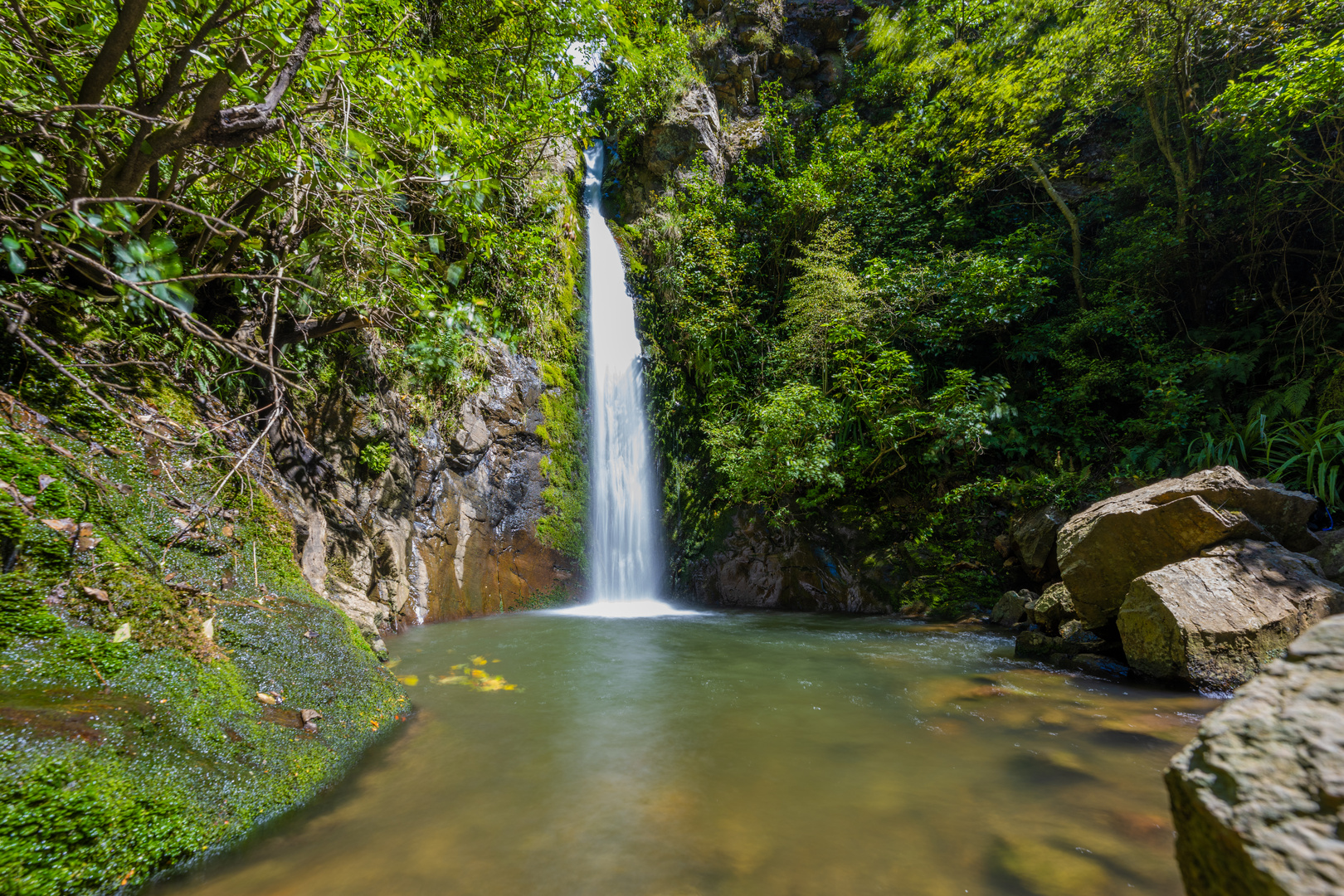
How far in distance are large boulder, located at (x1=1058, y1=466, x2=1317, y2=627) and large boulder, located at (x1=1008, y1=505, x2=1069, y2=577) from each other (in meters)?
1.91

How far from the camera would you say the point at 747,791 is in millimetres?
2482

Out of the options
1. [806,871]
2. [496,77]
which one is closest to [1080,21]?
[496,77]

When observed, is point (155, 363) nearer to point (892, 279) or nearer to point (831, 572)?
point (831, 572)

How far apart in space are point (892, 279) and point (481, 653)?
8838 mm

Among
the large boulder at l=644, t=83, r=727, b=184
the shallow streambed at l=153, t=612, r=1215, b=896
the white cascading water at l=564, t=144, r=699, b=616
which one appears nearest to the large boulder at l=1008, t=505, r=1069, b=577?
the shallow streambed at l=153, t=612, r=1215, b=896

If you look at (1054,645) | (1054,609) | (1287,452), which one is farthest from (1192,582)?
(1287,452)

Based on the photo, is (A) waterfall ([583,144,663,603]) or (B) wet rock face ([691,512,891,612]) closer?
(B) wet rock face ([691,512,891,612])

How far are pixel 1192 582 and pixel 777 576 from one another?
556 cm

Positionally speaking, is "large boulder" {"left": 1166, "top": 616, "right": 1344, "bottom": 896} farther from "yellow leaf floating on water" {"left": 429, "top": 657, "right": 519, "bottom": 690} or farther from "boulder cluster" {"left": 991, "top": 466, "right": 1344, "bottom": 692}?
"yellow leaf floating on water" {"left": 429, "top": 657, "right": 519, "bottom": 690}

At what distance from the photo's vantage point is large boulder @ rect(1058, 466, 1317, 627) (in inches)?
167

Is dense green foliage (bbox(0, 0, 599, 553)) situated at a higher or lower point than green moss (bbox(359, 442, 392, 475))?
higher

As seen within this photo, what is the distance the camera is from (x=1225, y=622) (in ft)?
12.1

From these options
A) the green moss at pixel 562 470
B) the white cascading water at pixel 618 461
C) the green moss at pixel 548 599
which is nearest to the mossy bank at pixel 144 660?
the green moss at pixel 548 599

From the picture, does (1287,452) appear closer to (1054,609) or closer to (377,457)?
(1054,609)
